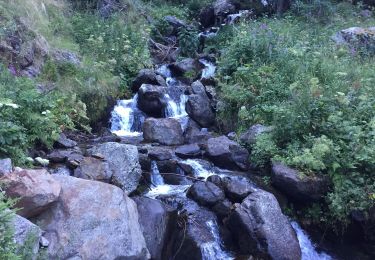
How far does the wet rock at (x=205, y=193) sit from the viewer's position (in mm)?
7289

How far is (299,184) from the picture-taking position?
294 inches

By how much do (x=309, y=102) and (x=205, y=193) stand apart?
109 inches

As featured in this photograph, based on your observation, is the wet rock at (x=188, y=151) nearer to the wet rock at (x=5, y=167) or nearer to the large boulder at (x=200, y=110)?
the large boulder at (x=200, y=110)

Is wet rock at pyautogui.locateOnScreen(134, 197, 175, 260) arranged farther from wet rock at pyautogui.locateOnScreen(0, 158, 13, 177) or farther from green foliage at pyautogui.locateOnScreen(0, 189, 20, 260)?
green foliage at pyautogui.locateOnScreen(0, 189, 20, 260)

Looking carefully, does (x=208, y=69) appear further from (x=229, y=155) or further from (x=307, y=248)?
(x=307, y=248)

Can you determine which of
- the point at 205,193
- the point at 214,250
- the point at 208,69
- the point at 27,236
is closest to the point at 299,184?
the point at 205,193

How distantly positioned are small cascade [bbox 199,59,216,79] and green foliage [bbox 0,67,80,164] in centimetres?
537

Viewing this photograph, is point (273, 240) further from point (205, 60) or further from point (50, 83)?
point (205, 60)

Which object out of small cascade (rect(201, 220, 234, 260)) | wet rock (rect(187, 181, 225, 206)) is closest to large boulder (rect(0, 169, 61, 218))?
small cascade (rect(201, 220, 234, 260))

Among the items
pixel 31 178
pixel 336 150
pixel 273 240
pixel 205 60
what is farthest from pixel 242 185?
pixel 205 60

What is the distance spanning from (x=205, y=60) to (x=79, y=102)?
5828 millimetres

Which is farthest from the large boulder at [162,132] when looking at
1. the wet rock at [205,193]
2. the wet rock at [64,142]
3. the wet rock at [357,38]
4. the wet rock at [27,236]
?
the wet rock at [357,38]

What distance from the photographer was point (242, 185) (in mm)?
7547

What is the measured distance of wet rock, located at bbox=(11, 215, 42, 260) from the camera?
4.38m
